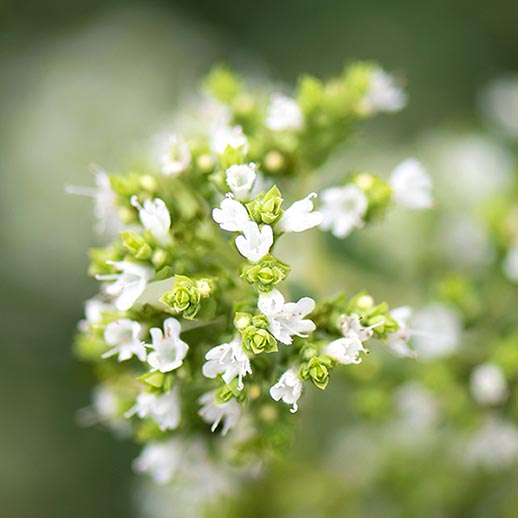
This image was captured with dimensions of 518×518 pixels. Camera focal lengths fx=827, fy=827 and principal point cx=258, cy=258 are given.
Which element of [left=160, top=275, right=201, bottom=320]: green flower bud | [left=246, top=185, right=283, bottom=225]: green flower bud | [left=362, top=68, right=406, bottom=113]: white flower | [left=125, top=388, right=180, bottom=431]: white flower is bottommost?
[left=125, top=388, right=180, bottom=431]: white flower

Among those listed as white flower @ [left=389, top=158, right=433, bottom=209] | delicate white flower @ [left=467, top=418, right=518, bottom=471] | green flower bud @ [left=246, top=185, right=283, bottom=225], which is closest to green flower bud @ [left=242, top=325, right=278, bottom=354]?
green flower bud @ [left=246, top=185, right=283, bottom=225]

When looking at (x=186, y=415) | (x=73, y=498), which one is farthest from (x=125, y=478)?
(x=186, y=415)

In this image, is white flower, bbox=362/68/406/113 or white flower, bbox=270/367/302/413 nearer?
white flower, bbox=270/367/302/413

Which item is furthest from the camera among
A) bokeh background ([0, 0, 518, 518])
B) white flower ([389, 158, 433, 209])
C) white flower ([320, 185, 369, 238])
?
bokeh background ([0, 0, 518, 518])

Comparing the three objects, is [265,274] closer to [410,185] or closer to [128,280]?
[128,280]

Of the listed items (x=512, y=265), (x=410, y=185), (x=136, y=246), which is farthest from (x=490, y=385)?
(x=136, y=246)

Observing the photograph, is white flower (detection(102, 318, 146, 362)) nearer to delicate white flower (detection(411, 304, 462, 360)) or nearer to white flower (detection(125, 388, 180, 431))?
white flower (detection(125, 388, 180, 431))

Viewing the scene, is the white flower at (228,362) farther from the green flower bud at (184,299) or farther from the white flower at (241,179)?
the white flower at (241,179)
